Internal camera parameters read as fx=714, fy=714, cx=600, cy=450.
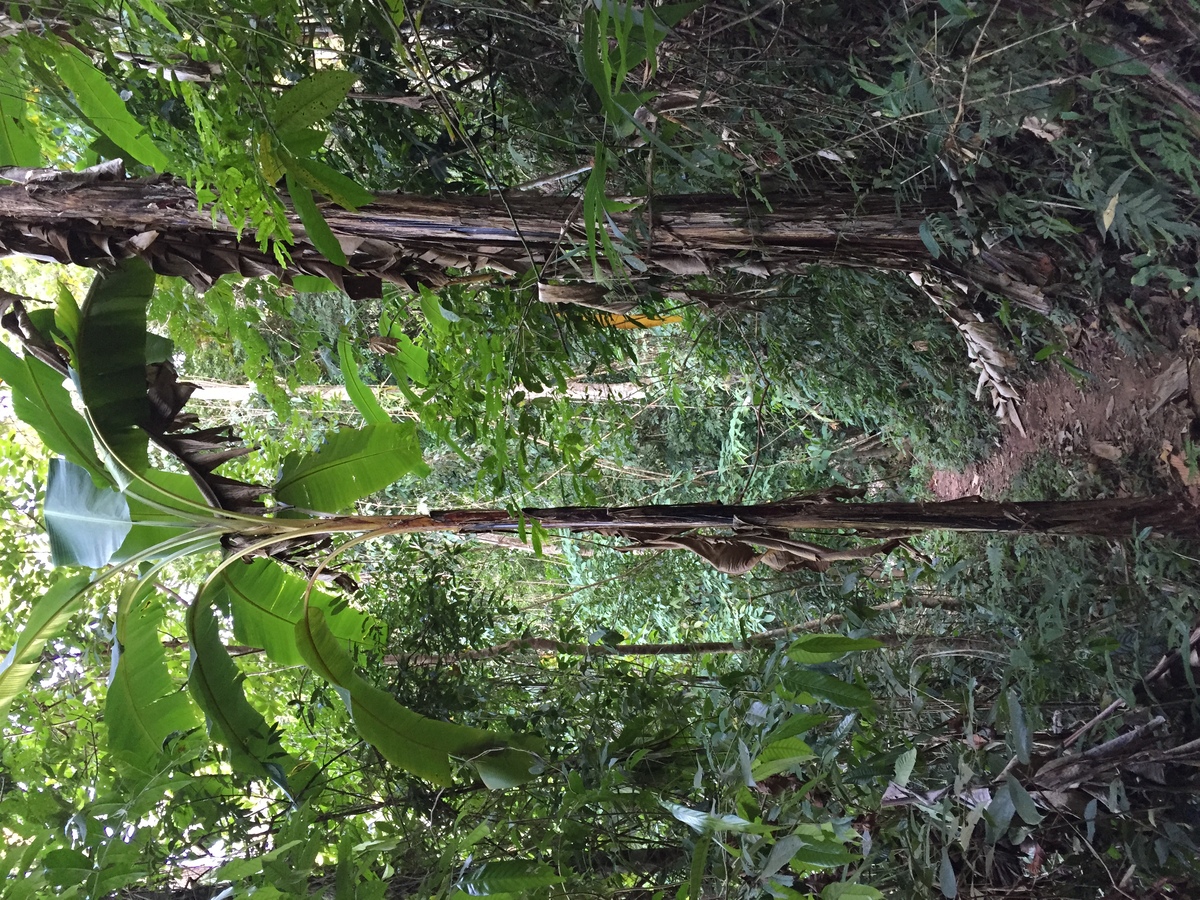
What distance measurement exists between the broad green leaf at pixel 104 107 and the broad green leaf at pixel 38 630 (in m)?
0.82

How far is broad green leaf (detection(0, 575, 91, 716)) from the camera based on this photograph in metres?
1.35

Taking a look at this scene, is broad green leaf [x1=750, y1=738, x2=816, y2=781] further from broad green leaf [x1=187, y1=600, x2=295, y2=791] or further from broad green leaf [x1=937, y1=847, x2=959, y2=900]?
broad green leaf [x1=187, y1=600, x2=295, y2=791]

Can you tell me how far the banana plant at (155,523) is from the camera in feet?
4.17

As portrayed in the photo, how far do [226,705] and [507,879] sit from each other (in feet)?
2.49

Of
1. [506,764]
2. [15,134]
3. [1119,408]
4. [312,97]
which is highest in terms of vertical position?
[15,134]

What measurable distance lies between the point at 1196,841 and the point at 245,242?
1.88m

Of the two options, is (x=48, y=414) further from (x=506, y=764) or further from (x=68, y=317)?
(x=506, y=764)

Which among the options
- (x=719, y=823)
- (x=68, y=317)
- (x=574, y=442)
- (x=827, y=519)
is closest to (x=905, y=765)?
(x=719, y=823)

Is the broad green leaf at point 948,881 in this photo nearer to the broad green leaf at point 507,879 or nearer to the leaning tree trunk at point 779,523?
the broad green leaf at point 507,879

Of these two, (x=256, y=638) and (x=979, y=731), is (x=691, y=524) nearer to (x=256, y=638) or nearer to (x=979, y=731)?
(x=979, y=731)

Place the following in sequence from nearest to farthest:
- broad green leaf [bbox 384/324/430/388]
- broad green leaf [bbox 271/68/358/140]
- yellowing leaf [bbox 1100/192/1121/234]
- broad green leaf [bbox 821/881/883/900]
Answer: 1. broad green leaf [bbox 821/881/883/900]
2. broad green leaf [bbox 271/68/358/140]
3. yellowing leaf [bbox 1100/192/1121/234]
4. broad green leaf [bbox 384/324/430/388]

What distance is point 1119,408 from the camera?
165cm

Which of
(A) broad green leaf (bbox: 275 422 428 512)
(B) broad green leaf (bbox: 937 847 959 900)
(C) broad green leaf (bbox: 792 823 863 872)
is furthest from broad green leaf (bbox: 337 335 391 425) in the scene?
(B) broad green leaf (bbox: 937 847 959 900)

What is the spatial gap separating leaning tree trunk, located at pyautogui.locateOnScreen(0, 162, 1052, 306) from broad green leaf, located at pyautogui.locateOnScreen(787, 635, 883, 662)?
0.84 metres
